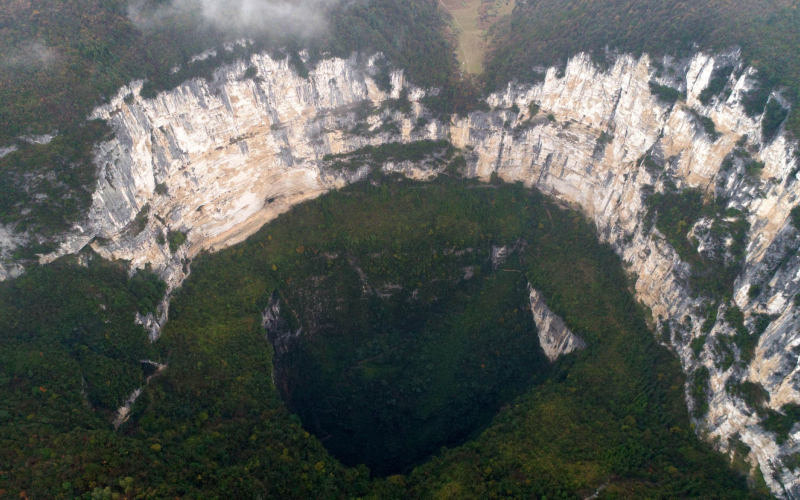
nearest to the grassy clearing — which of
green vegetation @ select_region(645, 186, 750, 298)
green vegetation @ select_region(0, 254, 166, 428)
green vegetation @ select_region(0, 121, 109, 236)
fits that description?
green vegetation @ select_region(645, 186, 750, 298)

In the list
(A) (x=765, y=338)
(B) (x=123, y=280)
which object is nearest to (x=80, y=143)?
(B) (x=123, y=280)

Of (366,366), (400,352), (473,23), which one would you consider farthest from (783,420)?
(473,23)

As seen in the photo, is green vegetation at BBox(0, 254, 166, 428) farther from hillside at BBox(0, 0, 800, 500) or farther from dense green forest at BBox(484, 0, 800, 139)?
dense green forest at BBox(484, 0, 800, 139)

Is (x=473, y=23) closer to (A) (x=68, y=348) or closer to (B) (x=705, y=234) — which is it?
(B) (x=705, y=234)

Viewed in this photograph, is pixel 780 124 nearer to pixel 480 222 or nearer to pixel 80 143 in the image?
pixel 480 222

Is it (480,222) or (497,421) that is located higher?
(480,222)
